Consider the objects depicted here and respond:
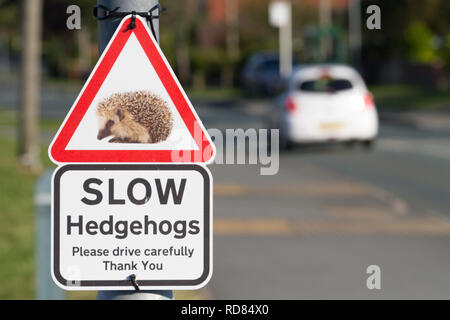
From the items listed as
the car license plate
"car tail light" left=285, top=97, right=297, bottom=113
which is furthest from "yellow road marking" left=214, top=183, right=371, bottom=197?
"car tail light" left=285, top=97, right=297, bottom=113

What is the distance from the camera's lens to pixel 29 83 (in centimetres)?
1738

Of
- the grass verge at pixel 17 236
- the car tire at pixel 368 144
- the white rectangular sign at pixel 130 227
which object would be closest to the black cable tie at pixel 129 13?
the white rectangular sign at pixel 130 227

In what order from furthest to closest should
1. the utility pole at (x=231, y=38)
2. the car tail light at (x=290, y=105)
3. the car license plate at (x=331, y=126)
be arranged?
1. the utility pole at (x=231, y=38)
2. the car tail light at (x=290, y=105)
3. the car license plate at (x=331, y=126)

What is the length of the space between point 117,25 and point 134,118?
1.03 ft

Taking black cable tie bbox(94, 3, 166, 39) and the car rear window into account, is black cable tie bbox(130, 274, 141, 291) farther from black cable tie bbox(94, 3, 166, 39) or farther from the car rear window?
the car rear window

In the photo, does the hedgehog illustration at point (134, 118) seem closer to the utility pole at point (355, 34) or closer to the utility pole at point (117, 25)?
the utility pole at point (117, 25)

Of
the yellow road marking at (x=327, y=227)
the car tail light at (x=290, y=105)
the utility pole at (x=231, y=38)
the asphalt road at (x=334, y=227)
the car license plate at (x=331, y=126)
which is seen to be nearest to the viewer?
the asphalt road at (x=334, y=227)

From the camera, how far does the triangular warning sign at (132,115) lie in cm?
277

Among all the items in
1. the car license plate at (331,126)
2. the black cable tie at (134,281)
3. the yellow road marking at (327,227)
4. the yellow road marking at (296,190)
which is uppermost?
the black cable tie at (134,281)

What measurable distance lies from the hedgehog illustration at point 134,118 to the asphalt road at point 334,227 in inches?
190

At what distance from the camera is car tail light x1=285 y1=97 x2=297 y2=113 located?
1956cm

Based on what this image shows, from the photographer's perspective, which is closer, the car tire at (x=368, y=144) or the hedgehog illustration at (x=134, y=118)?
the hedgehog illustration at (x=134, y=118)

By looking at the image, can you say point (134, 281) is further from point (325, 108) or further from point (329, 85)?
point (329, 85)

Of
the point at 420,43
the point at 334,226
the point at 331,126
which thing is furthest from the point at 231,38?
the point at 334,226
